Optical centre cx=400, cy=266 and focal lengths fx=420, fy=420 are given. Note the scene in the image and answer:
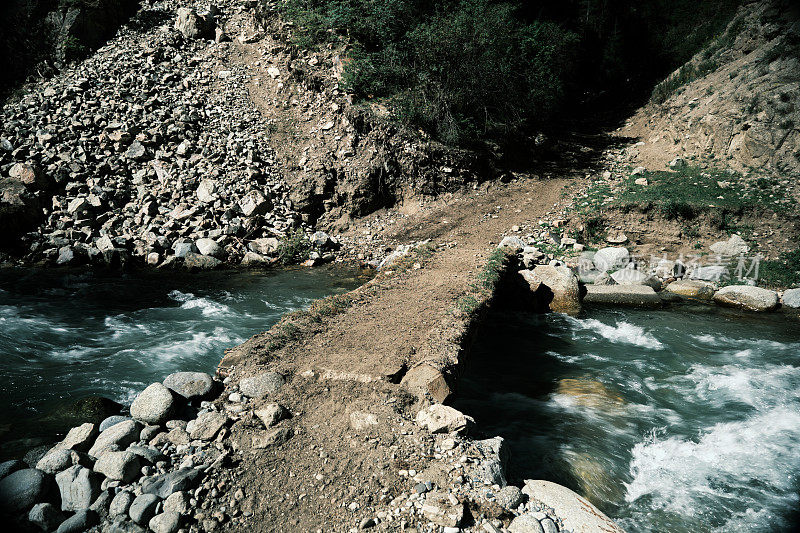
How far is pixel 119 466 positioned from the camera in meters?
3.61

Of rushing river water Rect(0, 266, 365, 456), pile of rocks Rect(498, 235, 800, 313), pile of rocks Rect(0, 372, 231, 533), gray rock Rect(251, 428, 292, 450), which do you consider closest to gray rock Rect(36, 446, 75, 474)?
pile of rocks Rect(0, 372, 231, 533)

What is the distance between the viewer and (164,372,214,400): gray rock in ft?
15.4

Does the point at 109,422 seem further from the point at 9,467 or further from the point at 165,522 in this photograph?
the point at 165,522

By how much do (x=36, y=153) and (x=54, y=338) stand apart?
7753 millimetres

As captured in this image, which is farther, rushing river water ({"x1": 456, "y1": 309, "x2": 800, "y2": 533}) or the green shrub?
the green shrub

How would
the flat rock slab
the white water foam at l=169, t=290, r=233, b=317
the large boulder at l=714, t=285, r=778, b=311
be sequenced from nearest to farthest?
the white water foam at l=169, t=290, r=233, b=317
the large boulder at l=714, t=285, r=778, b=311
the flat rock slab

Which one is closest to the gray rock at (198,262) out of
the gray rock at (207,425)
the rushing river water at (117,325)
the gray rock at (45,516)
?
the rushing river water at (117,325)

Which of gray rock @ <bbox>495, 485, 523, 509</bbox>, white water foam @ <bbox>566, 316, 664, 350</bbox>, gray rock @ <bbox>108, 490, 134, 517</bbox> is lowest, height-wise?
white water foam @ <bbox>566, 316, 664, 350</bbox>

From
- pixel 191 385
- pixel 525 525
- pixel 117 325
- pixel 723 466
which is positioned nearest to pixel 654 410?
pixel 723 466

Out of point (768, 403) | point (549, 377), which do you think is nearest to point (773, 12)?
point (768, 403)

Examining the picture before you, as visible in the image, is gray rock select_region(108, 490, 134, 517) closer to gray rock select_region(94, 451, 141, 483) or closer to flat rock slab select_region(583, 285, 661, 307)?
gray rock select_region(94, 451, 141, 483)

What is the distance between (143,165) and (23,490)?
37.0 feet

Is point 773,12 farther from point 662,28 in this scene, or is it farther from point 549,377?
point 549,377

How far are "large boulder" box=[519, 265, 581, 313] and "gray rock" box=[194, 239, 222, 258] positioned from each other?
7.62 metres
